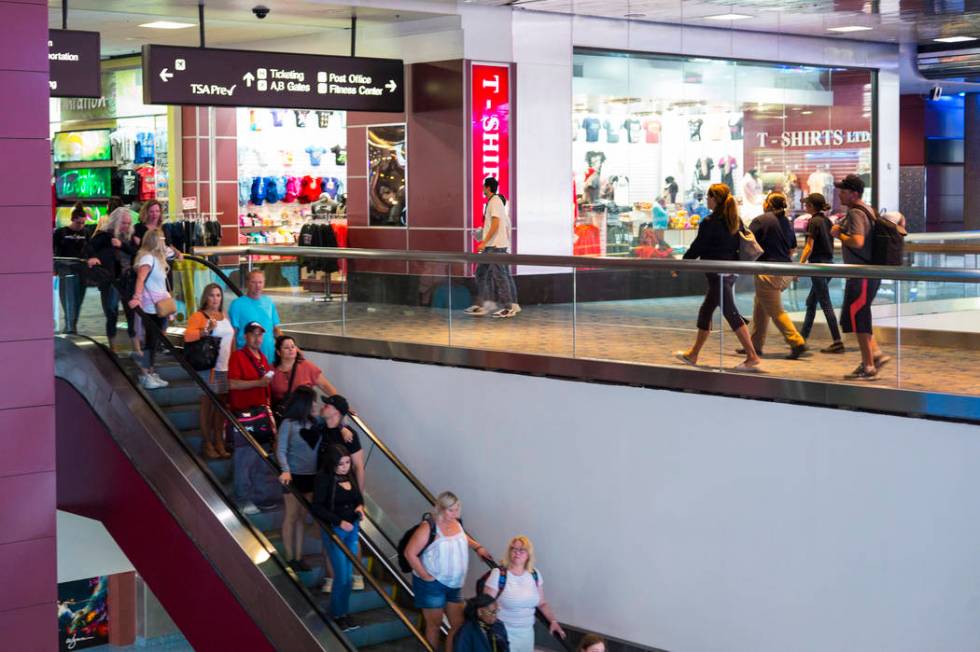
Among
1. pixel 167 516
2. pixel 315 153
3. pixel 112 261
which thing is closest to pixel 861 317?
pixel 167 516

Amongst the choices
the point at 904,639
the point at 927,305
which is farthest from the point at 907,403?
the point at 904,639

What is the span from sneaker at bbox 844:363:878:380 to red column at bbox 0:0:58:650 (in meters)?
5.64

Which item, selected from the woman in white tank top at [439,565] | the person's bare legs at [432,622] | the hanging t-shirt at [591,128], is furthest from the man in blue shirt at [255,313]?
the hanging t-shirt at [591,128]

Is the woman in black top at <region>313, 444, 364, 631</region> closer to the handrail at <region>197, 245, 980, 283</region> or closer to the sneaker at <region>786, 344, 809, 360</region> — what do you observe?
the handrail at <region>197, 245, 980, 283</region>

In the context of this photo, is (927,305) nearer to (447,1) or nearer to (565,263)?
(565,263)

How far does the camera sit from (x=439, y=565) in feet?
36.3

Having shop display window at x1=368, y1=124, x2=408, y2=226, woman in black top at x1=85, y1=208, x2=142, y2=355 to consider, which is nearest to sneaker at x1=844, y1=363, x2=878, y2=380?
woman in black top at x1=85, y1=208, x2=142, y2=355

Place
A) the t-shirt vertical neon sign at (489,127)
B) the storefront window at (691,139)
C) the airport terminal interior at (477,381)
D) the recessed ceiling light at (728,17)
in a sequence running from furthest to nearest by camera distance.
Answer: the storefront window at (691,139) → the recessed ceiling light at (728,17) → the t-shirt vertical neon sign at (489,127) → the airport terminal interior at (477,381)

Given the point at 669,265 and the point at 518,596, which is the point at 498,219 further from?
the point at 518,596

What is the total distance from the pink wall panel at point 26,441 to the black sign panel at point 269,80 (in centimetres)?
615

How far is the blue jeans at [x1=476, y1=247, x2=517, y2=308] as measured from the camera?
1330cm

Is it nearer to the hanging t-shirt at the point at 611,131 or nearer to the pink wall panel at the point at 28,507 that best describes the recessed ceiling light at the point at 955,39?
the hanging t-shirt at the point at 611,131

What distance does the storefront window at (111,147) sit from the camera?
22.7 meters

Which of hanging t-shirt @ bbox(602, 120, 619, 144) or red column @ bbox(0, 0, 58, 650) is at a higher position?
hanging t-shirt @ bbox(602, 120, 619, 144)
